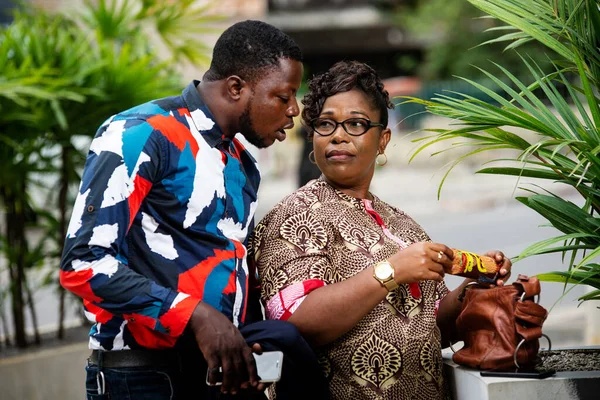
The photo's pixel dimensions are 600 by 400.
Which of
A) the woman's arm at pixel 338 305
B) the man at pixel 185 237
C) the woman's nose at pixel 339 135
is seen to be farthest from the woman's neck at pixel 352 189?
the woman's arm at pixel 338 305

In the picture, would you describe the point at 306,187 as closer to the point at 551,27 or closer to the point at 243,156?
the point at 243,156

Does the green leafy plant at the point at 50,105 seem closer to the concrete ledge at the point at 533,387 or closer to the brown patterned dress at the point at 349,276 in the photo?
the brown patterned dress at the point at 349,276

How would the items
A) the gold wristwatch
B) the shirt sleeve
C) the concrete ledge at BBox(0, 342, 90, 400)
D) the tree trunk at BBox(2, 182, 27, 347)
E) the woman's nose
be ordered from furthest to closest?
the tree trunk at BBox(2, 182, 27, 347)
the concrete ledge at BBox(0, 342, 90, 400)
the woman's nose
the gold wristwatch
the shirt sleeve

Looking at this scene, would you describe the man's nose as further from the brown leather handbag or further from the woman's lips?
the brown leather handbag

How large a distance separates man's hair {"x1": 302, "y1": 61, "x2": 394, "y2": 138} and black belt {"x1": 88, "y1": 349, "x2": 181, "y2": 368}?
0.93 metres

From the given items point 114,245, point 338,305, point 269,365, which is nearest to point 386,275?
point 338,305

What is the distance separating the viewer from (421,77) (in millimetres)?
26969

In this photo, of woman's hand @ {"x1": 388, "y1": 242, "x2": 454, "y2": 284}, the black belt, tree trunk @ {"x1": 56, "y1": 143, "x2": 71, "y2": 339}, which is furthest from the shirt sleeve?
tree trunk @ {"x1": 56, "y1": 143, "x2": 71, "y2": 339}

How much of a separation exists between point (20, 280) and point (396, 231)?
10.9 ft

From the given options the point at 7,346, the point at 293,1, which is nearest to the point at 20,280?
the point at 7,346

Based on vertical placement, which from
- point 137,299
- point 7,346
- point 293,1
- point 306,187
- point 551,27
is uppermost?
point 293,1

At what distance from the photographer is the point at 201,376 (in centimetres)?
249

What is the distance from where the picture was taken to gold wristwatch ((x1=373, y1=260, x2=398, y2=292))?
2520 millimetres

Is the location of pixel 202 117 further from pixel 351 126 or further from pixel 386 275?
pixel 386 275
